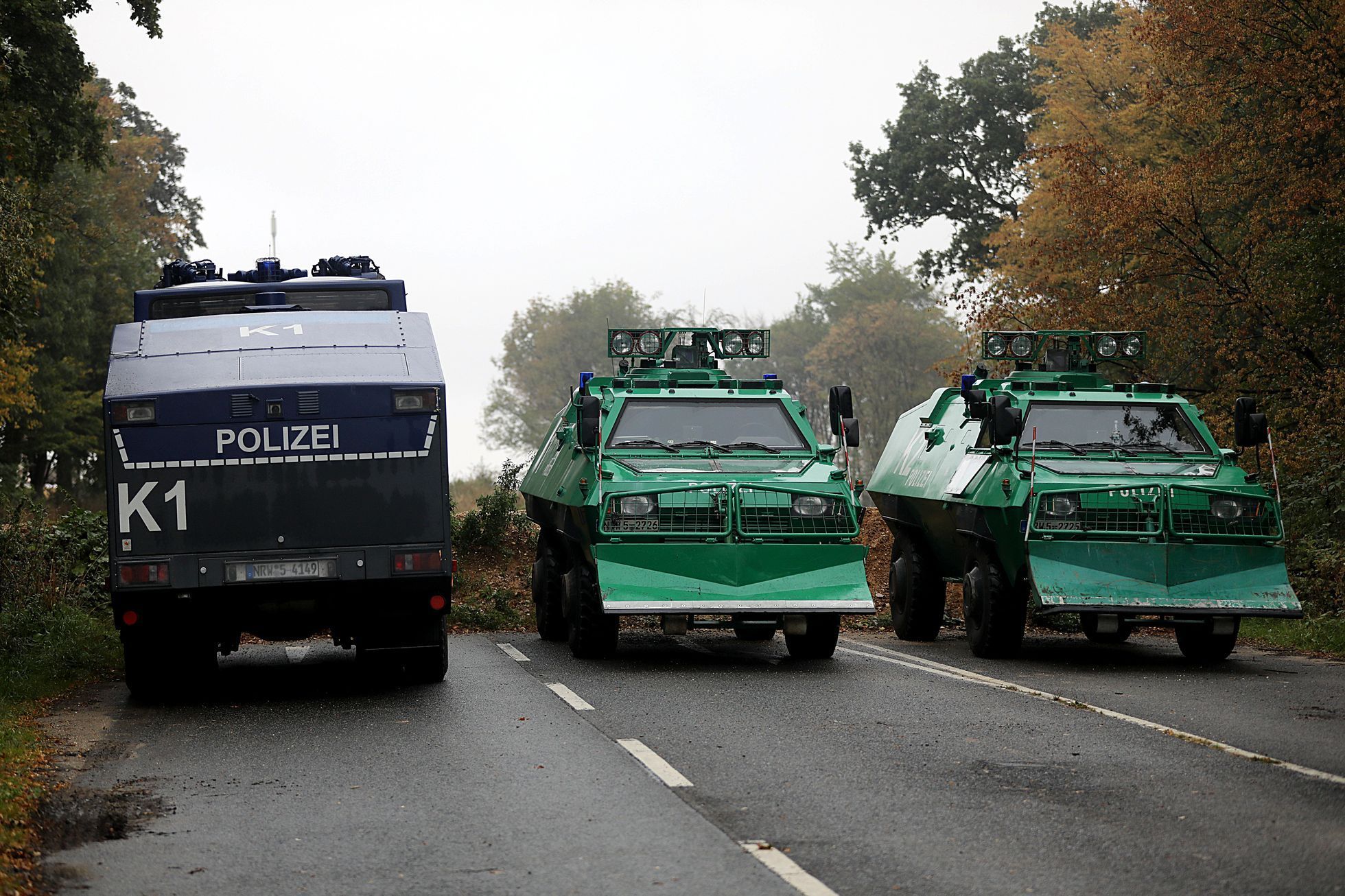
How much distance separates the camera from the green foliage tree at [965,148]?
4816 cm

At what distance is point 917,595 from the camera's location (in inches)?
672

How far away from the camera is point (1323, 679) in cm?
1268

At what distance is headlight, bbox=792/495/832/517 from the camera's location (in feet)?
44.4

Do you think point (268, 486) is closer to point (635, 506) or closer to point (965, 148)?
point (635, 506)

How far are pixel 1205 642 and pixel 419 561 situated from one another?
22.9 ft

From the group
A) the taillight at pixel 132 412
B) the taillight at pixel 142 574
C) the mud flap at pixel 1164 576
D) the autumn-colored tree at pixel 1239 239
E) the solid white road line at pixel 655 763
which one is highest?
the autumn-colored tree at pixel 1239 239

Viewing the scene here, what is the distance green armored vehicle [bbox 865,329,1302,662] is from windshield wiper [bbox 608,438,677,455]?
2763mm

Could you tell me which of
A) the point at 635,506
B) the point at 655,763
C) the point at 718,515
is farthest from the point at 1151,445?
the point at 655,763

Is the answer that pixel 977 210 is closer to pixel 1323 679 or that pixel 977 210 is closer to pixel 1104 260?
pixel 1104 260

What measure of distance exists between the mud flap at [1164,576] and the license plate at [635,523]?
123 inches

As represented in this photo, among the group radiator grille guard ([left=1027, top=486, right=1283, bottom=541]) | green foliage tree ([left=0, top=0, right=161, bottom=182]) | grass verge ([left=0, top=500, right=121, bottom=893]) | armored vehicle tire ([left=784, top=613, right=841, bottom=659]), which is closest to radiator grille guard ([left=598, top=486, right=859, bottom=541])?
armored vehicle tire ([left=784, top=613, right=841, bottom=659])

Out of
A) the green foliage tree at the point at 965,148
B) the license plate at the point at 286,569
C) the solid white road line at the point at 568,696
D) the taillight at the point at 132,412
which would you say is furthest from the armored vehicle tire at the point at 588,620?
the green foliage tree at the point at 965,148

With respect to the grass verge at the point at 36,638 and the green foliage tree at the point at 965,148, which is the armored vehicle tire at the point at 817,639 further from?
the green foliage tree at the point at 965,148

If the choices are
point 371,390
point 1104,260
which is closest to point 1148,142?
point 1104,260
